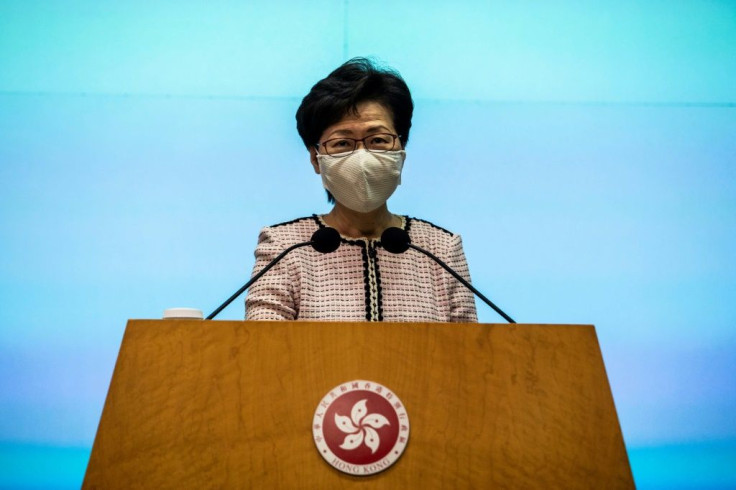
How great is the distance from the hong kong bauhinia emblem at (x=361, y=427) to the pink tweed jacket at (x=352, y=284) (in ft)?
1.56

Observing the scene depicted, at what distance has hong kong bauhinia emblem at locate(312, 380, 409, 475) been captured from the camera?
25.7 inches

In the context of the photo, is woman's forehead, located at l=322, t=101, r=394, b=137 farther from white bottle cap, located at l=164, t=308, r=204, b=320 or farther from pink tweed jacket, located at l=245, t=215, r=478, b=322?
white bottle cap, located at l=164, t=308, r=204, b=320

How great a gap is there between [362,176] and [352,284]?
0.21m

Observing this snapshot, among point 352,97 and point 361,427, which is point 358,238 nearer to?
point 352,97

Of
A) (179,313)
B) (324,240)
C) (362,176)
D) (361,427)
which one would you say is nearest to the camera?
(361,427)

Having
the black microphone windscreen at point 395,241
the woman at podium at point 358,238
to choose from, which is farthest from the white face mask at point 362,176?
the black microphone windscreen at point 395,241

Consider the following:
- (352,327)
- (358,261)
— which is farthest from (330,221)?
(352,327)

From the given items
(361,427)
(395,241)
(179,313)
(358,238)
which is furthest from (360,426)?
(358,238)

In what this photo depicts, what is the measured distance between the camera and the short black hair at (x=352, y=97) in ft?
4.31

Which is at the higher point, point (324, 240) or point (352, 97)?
point (352, 97)

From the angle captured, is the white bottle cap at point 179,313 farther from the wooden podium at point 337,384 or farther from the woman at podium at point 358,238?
the woman at podium at point 358,238

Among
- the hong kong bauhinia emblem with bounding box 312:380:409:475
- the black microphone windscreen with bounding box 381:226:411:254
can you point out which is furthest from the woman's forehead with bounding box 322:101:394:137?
the hong kong bauhinia emblem with bounding box 312:380:409:475

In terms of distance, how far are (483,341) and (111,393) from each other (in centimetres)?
43

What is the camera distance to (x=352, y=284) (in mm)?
1238
